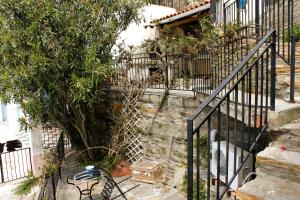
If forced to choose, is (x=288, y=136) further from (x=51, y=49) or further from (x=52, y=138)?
(x=52, y=138)

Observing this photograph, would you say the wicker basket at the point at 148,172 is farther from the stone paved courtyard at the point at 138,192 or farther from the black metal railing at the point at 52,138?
the black metal railing at the point at 52,138

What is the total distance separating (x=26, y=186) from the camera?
726cm

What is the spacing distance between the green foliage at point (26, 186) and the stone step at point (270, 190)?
6662 millimetres

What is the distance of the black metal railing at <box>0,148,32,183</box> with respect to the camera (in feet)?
27.3

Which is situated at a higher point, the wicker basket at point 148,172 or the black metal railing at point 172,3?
the black metal railing at point 172,3

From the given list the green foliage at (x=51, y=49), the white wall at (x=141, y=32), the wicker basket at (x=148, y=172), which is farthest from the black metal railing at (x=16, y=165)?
the white wall at (x=141, y=32)

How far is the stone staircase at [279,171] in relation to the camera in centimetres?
183

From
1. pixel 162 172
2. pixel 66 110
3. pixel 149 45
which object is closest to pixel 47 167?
pixel 66 110

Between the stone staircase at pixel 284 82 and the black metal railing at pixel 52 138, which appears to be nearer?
the stone staircase at pixel 284 82

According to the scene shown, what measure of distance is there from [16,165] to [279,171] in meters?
9.06

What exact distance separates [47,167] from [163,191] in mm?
2729

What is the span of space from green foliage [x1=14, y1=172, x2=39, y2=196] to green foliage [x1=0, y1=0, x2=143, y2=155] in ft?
6.47

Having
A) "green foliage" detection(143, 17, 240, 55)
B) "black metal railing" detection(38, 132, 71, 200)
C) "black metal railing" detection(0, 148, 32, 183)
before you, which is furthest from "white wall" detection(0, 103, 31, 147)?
"green foliage" detection(143, 17, 240, 55)

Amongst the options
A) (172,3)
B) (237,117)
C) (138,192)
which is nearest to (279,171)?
(237,117)
